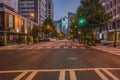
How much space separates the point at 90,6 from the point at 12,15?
69.3ft

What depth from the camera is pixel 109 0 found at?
84688 millimetres

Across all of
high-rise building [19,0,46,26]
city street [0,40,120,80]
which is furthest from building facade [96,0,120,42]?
high-rise building [19,0,46,26]

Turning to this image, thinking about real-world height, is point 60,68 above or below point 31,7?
below

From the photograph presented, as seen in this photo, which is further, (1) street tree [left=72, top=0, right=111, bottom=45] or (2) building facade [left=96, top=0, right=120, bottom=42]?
(2) building facade [left=96, top=0, right=120, bottom=42]

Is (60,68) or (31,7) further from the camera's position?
(31,7)

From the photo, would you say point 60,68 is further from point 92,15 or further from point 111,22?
point 111,22

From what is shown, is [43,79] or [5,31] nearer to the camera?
[43,79]

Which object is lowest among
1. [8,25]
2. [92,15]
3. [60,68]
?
[60,68]

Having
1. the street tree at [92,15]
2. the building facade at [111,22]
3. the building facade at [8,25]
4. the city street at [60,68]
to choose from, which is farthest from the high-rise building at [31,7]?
the city street at [60,68]

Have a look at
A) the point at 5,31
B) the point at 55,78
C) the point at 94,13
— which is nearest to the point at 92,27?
the point at 94,13

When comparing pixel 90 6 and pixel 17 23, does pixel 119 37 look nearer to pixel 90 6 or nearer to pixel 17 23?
pixel 90 6

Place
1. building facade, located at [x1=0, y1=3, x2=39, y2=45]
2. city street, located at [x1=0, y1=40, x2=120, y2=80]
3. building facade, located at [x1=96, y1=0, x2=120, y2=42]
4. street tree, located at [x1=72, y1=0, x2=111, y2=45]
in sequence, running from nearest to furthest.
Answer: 1. city street, located at [x1=0, y1=40, x2=120, y2=80]
2. street tree, located at [x1=72, y1=0, x2=111, y2=45]
3. building facade, located at [x1=0, y1=3, x2=39, y2=45]
4. building facade, located at [x1=96, y1=0, x2=120, y2=42]

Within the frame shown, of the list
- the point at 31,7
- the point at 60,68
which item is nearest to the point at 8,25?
the point at 60,68

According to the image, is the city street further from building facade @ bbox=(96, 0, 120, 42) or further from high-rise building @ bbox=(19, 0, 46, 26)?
high-rise building @ bbox=(19, 0, 46, 26)
